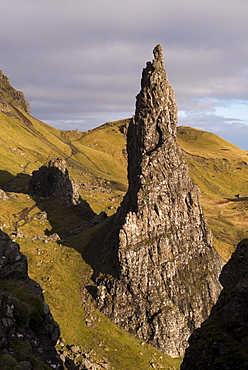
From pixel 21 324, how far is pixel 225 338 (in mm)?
26298

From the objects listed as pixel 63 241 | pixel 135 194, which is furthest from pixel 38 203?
pixel 135 194

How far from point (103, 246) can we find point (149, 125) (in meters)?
51.5

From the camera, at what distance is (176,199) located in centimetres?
10306

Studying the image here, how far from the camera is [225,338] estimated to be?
28.4m

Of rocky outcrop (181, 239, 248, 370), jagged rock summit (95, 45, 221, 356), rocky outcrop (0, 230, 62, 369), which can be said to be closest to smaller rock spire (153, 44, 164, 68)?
jagged rock summit (95, 45, 221, 356)

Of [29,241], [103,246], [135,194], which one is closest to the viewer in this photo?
[135,194]

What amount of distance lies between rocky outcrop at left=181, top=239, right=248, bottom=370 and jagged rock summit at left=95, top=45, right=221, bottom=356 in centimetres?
6087

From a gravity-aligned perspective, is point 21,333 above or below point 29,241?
above

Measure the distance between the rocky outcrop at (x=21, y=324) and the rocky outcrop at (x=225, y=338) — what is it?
18755 mm

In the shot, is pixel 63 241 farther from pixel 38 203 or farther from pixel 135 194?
pixel 38 203

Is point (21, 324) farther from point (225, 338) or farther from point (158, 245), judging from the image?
point (158, 245)

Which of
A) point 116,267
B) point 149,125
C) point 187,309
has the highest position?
point 149,125

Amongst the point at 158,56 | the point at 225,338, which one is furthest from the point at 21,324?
the point at 158,56

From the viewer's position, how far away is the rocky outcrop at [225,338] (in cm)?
2596
